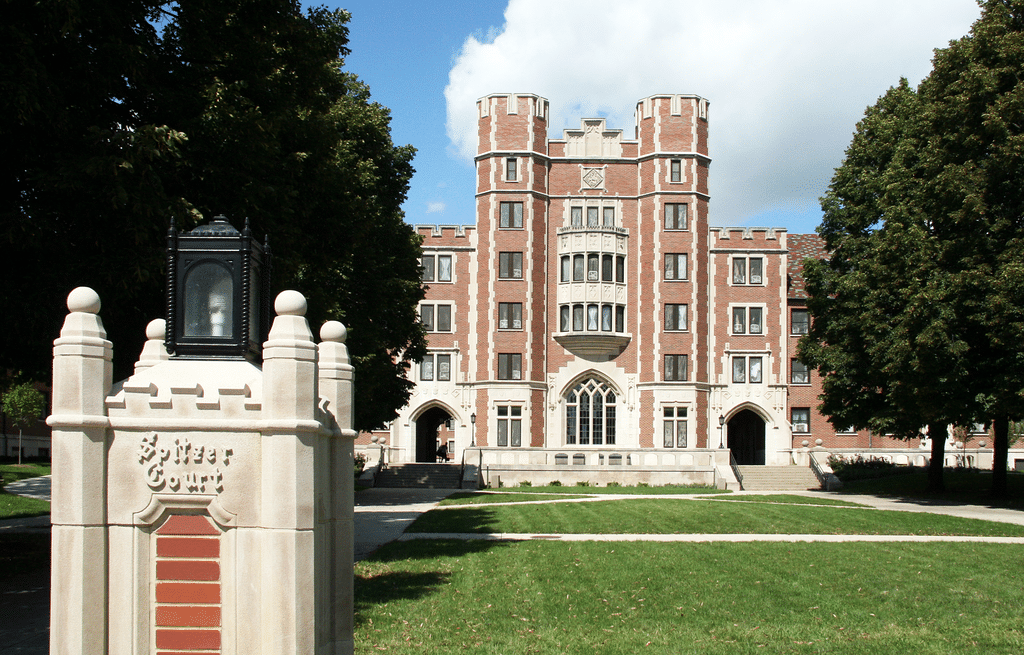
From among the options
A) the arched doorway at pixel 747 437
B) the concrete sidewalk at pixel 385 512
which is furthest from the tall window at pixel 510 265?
the arched doorway at pixel 747 437

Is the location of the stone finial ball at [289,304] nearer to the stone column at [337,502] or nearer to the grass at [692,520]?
the stone column at [337,502]

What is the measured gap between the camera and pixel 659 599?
11.3 meters

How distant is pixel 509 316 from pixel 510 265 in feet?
8.22

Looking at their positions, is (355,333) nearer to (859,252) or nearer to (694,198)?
(859,252)

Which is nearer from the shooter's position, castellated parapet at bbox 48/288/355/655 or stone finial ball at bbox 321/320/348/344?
castellated parapet at bbox 48/288/355/655

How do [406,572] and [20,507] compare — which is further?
[20,507]

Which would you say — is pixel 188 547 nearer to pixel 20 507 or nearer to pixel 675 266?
pixel 20 507

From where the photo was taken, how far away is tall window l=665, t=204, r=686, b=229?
147ft

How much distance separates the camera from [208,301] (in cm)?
668

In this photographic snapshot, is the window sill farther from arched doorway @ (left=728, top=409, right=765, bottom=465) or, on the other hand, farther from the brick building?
arched doorway @ (left=728, top=409, right=765, bottom=465)

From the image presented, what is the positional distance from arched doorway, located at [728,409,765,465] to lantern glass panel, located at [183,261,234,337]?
4418cm

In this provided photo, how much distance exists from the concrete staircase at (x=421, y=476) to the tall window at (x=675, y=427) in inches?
408

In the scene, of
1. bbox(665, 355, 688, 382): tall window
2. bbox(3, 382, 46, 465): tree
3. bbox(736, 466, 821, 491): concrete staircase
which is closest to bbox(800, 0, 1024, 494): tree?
bbox(736, 466, 821, 491): concrete staircase

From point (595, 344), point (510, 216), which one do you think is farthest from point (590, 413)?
point (510, 216)
